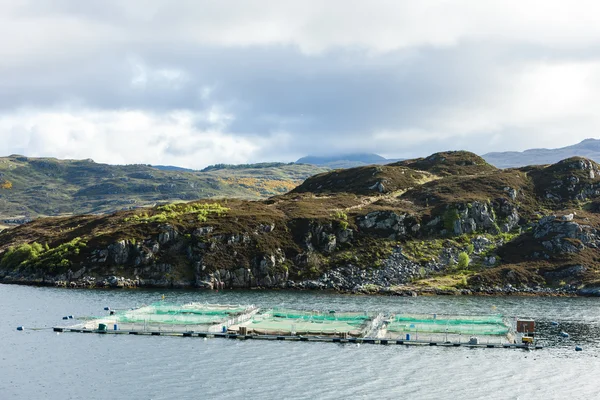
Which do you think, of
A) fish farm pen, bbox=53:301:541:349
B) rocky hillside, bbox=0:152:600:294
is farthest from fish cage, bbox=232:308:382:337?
rocky hillside, bbox=0:152:600:294

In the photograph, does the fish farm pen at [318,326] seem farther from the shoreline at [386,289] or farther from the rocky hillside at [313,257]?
the rocky hillside at [313,257]

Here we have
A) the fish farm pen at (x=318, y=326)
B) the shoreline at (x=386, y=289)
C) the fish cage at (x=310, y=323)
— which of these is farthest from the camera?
the shoreline at (x=386, y=289)

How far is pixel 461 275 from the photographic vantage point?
18100 cm

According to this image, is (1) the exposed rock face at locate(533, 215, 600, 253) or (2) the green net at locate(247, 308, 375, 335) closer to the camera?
(2) the green net at locate(247, 308, 375, 335)

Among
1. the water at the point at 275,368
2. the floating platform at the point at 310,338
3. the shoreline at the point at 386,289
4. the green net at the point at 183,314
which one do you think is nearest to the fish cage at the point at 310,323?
the floating platform at the point at 310,338

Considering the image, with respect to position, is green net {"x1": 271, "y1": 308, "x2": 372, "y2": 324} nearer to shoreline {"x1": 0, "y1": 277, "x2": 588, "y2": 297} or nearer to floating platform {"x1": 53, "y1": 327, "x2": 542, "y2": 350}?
floating platform {"x1": 53, "y1": 327, "x2": 542, "y2": 350}

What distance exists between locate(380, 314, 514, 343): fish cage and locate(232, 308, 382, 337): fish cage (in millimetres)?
4052

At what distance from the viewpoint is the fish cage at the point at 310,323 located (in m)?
111

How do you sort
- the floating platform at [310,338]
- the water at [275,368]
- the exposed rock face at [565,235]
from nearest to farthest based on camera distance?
the water at [275,368], the floating platform at [310,338], the exposed rock face at [565,235]

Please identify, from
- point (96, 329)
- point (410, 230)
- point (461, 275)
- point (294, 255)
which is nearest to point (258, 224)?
point (294, 255)

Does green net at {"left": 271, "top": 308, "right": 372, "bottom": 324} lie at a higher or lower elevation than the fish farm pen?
higher

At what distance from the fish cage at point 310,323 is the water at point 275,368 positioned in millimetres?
5133

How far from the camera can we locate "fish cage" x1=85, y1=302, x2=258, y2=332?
115 m

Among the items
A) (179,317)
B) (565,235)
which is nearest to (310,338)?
(179,317)
